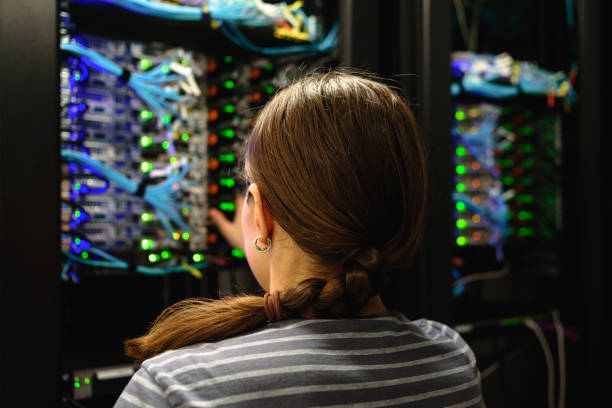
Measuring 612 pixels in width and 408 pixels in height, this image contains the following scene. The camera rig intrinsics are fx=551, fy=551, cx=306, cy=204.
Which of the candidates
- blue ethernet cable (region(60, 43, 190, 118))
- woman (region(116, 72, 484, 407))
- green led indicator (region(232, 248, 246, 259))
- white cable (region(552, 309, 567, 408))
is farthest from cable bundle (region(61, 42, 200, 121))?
white cable (region(552, 309, 567, 408))

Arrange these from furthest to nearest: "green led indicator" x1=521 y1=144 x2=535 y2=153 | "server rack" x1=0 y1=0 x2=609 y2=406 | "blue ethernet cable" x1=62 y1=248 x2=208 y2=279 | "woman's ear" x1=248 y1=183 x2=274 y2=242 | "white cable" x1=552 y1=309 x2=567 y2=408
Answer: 1. "green led indicator" x1=521 y1=144 x2=535 y2=153
2. "white cable" x1=552 y1=309 x2=567 y2=408
3. "blue ethernet cable" x1=62 y1=248 x2=208 y2=279
4. "server rack" x1=0 y1=0 x2=609 y2=406
5. "woman's ear" x1=248 y1=183 x2=274 y2=242

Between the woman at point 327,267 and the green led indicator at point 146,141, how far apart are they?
0.51 meters

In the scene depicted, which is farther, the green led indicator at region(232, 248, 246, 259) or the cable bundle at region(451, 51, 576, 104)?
the cable bundle at region(451, 51, 576, 104)

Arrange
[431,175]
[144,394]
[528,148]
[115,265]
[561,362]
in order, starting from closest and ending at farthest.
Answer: [144,394]
[115,265]
[431,175]
[561,362]
[528,148]

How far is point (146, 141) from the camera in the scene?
116cm

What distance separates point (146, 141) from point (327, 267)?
2.12 feet

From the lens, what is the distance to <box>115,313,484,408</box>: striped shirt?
0.56m

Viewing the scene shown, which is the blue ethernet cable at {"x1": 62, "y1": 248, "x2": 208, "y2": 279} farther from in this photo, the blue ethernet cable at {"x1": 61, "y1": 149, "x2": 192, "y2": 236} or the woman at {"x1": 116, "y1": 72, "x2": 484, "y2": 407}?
the woman at {"x1": 116, "y1": 72, "x2": 484, "y2": 407}

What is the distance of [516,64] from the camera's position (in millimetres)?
1670

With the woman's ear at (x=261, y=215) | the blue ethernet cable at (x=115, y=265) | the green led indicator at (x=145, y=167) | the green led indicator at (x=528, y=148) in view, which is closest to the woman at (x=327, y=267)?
the woman's ear at (x=261, y=215)

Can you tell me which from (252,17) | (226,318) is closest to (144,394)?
(226,318)

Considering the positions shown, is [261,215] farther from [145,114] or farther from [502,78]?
[502,78]

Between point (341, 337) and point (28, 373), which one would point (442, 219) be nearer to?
point (341, 337)

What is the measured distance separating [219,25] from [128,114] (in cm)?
28
